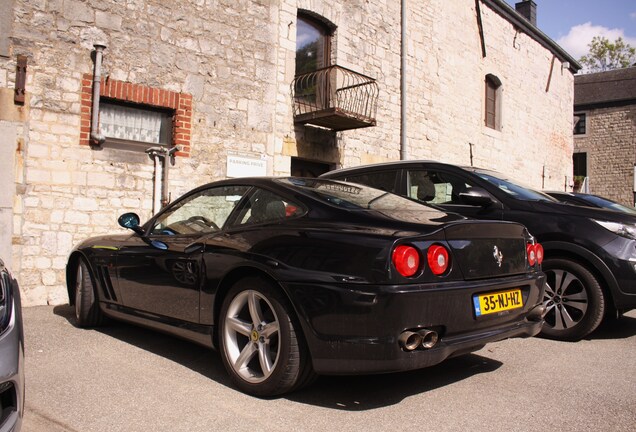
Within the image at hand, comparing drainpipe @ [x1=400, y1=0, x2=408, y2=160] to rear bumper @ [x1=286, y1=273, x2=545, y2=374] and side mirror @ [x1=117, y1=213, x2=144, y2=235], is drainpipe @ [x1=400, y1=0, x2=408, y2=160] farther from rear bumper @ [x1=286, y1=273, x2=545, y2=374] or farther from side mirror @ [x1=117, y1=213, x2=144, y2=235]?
rear bumper @ [x1=286, y1=273, x2=545, y2=374]

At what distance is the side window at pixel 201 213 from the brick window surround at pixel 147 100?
3.60m

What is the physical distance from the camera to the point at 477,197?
4898 millimetres

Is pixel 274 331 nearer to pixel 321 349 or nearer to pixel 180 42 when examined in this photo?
pixel 321 349

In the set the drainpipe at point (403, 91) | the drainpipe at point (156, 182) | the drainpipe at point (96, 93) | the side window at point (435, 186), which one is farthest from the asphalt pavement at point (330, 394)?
the drainpipe at point (403, 91)

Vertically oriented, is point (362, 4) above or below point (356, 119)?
above

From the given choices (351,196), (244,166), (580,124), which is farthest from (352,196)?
(580,124)

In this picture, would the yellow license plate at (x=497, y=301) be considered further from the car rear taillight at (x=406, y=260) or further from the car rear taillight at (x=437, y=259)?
the car rear taillight at (x=406, y=260)

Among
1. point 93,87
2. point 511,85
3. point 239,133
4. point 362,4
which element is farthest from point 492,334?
point 511,85

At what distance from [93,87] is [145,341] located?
411 centimetres

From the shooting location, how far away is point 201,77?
28.2ft

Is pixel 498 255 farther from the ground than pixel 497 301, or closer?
farther from the ground

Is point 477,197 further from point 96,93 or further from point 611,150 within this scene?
point 611,150

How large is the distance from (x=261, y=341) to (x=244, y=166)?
6.22m

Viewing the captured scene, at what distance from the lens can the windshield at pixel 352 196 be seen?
3420 mm
